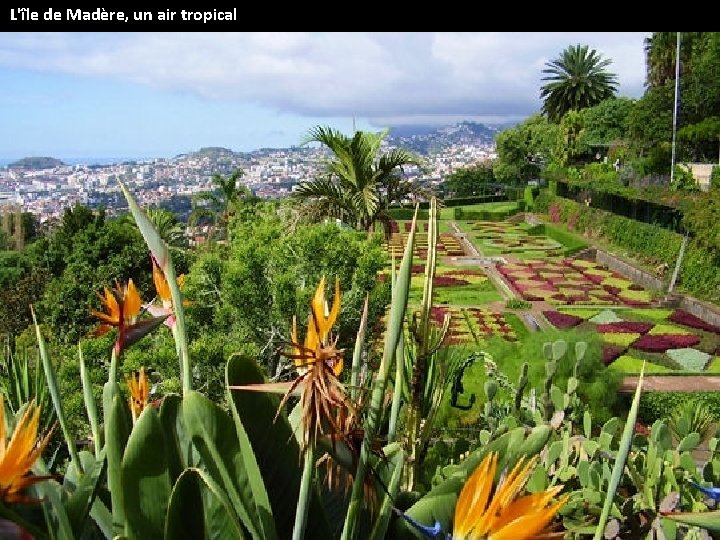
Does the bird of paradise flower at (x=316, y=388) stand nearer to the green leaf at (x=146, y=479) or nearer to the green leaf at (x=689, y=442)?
the green leaf at (x=146, y=479)

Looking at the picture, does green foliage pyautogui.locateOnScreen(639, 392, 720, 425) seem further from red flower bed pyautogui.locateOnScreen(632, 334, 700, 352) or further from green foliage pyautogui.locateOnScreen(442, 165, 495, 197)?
green foliage pyautogui.locateOnScreen(442, 165, 495, 197)

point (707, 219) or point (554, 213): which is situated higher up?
point (707, 219)

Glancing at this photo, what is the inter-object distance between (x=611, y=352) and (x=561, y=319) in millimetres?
2701

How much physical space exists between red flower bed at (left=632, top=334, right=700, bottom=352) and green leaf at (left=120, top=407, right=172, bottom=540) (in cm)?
1336

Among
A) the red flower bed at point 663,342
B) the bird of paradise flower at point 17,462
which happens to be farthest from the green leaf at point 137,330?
the red flower bed at point 663,342

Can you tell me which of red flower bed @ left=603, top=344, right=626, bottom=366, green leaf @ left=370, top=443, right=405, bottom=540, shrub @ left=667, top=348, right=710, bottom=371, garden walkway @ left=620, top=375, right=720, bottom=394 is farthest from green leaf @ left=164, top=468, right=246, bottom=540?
shrub @ left=667, top=348, right=710, bottom=371

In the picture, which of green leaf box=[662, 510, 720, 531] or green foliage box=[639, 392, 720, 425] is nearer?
green leaf box=[662, 510, 720, 531]

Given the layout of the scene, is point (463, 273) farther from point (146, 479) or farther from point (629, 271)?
point (146, 479)

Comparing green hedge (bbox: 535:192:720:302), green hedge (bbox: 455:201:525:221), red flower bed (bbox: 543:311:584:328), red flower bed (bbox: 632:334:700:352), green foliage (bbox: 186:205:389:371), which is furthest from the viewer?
green hedge (bbox: 455:201:525:221)

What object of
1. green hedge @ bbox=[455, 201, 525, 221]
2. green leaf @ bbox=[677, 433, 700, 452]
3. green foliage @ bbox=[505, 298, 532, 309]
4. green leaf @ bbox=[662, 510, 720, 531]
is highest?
green leaf @ bbox=[662, 510, 720, 531]

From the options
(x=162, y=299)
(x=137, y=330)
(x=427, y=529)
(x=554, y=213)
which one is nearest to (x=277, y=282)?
(x=162, y=299)

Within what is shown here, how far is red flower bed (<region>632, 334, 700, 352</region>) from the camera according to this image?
13562 mm

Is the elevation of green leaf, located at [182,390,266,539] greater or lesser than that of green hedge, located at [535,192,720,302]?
greater

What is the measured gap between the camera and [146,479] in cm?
140
